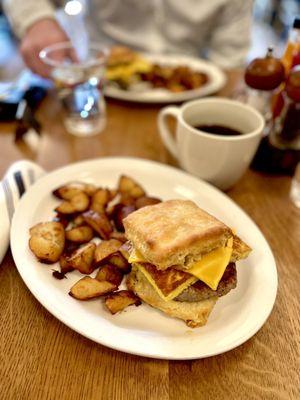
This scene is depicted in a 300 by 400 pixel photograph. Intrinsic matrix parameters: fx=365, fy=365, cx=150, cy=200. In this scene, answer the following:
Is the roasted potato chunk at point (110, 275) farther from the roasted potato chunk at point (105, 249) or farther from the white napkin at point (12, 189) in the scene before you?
the white napkin at point (12, 189)

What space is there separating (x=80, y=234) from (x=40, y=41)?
107 centimetres

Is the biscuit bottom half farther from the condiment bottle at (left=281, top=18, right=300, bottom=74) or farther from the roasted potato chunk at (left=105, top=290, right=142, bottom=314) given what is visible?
the condiment bottle at (left=281, top=18, right=300, bottom=74)

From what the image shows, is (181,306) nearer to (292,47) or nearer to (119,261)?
(119,261)

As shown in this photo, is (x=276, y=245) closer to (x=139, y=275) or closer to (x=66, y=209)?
(x=139, y=275)

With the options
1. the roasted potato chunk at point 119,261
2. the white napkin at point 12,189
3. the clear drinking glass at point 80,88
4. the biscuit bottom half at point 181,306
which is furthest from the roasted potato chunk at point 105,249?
the clear drinking glass at point 80,88

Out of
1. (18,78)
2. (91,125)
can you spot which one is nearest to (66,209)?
(91,125)

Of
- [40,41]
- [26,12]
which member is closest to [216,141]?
[40,41]

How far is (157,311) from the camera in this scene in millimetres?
779

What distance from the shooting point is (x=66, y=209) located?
3.20ft

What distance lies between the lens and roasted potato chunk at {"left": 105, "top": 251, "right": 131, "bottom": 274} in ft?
2.76

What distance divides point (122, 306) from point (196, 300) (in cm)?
15

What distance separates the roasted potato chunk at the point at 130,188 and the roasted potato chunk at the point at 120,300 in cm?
34

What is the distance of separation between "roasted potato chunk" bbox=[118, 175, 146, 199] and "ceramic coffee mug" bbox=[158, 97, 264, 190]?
0.19 m

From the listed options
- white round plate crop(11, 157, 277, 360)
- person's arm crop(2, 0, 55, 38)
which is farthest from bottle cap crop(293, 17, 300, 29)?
person's arm crop(2, 0, 55, 38)
